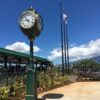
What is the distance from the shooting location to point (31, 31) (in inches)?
442

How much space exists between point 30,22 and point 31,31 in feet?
1.18

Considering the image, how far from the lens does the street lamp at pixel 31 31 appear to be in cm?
1102

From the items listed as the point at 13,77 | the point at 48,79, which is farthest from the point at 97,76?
the point at 13,77

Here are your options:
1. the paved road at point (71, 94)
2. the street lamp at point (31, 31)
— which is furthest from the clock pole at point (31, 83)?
the paved road at point (71, 94)

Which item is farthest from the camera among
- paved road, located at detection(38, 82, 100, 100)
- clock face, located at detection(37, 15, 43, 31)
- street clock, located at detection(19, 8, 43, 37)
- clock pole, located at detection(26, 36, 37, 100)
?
paved road, located at detection(38, 82, 100, 100)

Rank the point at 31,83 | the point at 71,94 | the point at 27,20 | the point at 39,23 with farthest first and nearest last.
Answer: the point at 71,94 < the point at 39,23 < the point at 27,20 < the point at 31,83

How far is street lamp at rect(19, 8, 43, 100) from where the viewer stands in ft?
36.2

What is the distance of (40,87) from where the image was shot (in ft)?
56.4

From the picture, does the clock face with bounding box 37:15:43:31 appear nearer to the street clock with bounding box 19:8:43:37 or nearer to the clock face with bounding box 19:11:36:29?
the street clock with bounding box 19:8:43:37

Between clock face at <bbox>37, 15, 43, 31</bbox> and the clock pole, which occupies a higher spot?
clock face at <bbox>37, 15, 43, 31</bbox>

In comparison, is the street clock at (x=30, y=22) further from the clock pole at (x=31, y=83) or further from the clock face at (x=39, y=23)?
the clock pole at (x=31, y=83)

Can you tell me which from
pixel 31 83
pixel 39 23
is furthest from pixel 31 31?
pixel 31 83

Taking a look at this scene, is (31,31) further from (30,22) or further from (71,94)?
(71,94)

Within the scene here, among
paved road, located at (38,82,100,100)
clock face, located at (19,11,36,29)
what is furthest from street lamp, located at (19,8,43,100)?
paved road, located at (38,82,100,100)
